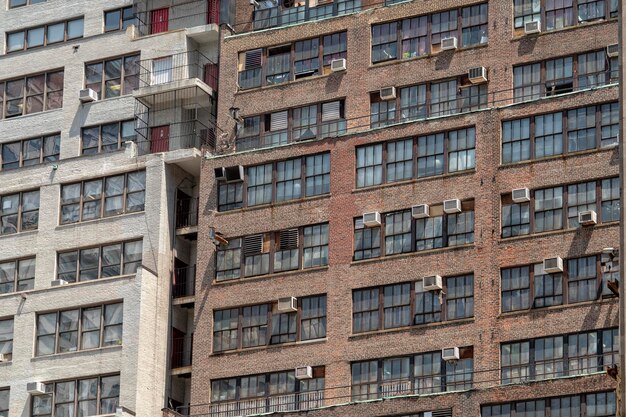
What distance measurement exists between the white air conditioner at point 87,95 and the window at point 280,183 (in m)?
10.1

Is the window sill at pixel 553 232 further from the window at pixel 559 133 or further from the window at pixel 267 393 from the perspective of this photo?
the window at pixel 267 393

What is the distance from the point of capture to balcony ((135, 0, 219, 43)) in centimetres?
11188

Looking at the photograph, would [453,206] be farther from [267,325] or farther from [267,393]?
[267,393]

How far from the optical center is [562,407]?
93688 millimetres

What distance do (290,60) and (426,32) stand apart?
777 cm

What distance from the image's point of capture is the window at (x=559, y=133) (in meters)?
97.8

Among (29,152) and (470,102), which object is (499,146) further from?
(29,152)

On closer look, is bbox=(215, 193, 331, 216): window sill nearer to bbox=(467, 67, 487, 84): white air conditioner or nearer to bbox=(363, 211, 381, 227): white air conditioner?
bbox=(363, 211, 381, 227): white air conditioner

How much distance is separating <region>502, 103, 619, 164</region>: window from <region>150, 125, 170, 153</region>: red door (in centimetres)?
1954

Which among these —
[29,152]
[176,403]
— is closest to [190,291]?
[176,403]

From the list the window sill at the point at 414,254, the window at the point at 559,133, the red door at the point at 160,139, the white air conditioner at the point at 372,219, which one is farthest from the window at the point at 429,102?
the red door at the point at 160,139

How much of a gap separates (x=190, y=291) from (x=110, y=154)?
8.82 metres

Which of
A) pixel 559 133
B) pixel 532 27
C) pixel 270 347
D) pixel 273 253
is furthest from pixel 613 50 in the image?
pixel 270 347

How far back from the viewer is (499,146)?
100000 millimetres
